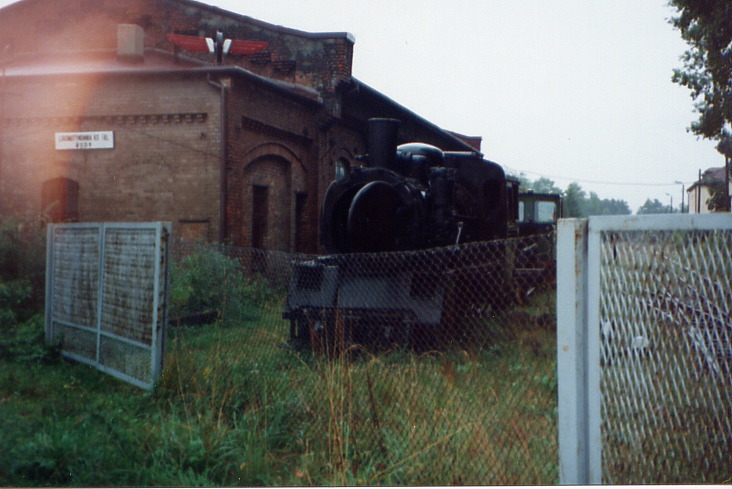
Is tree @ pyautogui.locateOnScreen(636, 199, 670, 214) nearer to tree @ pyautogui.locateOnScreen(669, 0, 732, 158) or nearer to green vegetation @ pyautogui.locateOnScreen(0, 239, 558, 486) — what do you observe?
tree @ pyautogui.locateOnScreen(669, 0, 732, 158)

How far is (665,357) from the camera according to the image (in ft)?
7.11

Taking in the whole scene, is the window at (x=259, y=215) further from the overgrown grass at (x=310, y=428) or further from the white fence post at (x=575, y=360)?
the white fence post at (x=575, y=360)

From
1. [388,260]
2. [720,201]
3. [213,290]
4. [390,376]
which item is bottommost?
[390,376]

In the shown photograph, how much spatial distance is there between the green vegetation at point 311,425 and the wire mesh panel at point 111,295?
349 millimetres

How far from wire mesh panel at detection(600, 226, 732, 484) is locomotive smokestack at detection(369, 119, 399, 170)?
5575 millimetres

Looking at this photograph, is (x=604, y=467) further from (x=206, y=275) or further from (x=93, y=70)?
(x=93, y=70)

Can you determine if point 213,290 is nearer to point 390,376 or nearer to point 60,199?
point 390,376

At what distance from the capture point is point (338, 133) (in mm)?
16438

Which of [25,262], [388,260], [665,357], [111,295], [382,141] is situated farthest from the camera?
[25,262]

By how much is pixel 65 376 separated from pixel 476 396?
409 cm

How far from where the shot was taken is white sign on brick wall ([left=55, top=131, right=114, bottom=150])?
1317 cm

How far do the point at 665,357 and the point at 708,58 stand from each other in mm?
6802

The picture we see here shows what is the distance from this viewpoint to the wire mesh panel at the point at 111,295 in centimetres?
537

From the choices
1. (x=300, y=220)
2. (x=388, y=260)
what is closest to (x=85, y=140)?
(x=300, y=220)
